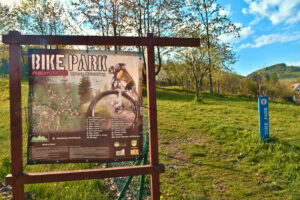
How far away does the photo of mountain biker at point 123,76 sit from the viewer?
2.78 meters

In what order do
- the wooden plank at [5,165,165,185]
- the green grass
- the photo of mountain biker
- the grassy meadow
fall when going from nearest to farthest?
the wooden plank at [5,165,165,185] → the photo of mountain biker → the grassy meadow → the green grass

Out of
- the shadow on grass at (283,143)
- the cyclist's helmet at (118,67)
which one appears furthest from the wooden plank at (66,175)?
the shadow on grass at (283,143)

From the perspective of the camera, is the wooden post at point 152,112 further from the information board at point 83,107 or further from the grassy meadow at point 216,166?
the grassy meadow at point 216,166

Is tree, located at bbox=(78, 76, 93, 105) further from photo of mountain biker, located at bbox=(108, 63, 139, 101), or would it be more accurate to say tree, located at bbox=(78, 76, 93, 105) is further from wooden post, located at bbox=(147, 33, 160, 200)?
wooden post, located at bbox=(147, 33, 160, 200)

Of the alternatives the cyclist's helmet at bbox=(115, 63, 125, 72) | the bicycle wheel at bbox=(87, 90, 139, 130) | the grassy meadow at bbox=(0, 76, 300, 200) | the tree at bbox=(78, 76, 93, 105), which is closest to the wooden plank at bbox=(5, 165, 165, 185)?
the bicycle wheel at bbox=(87, 90, 139, 130)

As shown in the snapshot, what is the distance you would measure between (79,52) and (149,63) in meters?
0.88

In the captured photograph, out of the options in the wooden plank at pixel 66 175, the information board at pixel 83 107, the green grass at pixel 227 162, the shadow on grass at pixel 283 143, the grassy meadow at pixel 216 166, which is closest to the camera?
the wooden plank at pixel 66 175

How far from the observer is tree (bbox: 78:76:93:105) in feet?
8.90

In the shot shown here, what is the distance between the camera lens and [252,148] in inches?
224

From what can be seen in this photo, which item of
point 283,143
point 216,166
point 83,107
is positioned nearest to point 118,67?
point 83,107

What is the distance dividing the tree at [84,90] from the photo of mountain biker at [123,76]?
31 cm

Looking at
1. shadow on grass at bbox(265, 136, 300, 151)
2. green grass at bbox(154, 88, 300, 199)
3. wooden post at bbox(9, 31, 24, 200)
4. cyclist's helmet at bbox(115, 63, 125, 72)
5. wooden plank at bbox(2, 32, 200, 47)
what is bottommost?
green grass at bbox(154, 88, 300, 199)

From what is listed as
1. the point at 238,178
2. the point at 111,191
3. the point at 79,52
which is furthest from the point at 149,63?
the point at 238,178

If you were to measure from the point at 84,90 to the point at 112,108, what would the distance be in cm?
41
